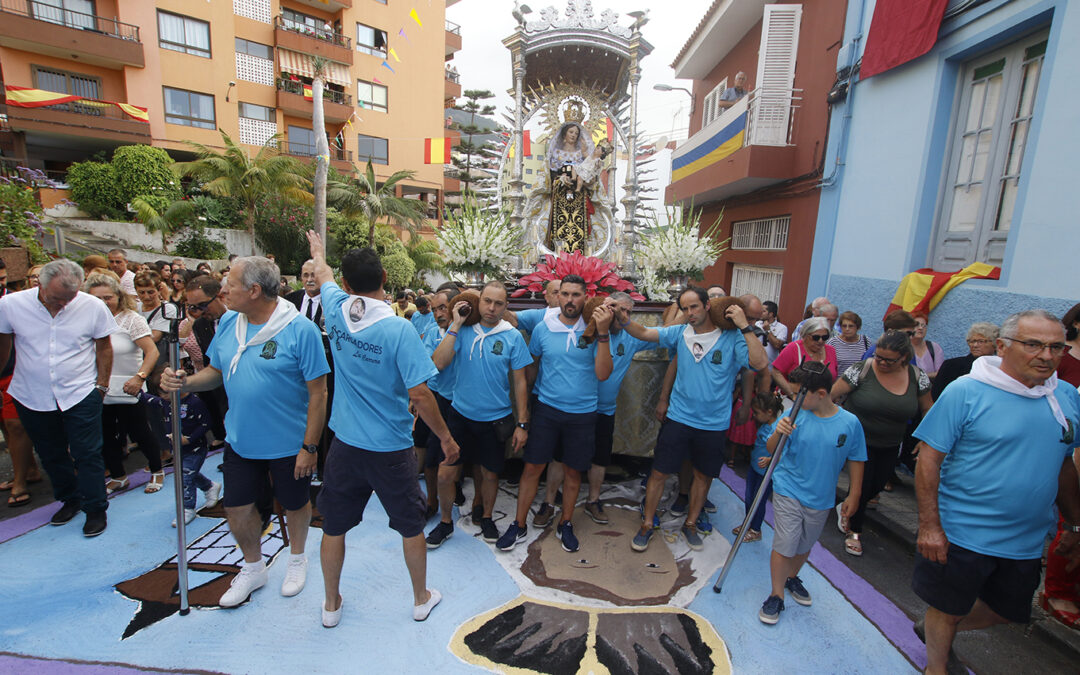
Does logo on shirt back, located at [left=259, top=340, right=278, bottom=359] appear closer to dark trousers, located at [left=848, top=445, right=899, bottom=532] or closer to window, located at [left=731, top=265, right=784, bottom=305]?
dark trousers, located at [left=848, top=445, right=899, bottom=532]

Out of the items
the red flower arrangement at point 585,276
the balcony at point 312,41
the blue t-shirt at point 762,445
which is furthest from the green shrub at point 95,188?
the blue t-shirt at point 762,445

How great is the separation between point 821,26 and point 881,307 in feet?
15.5

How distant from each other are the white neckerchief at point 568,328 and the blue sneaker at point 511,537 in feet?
4.33

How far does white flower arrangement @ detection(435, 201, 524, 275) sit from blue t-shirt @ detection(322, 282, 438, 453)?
2918 millimetres

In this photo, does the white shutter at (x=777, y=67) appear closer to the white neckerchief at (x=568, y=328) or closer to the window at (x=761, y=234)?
the window at (x=761, y=234)

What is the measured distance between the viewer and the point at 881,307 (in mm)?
6098

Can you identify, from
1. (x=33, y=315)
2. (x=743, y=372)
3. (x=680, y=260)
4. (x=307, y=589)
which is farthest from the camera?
(x=680, y=260)

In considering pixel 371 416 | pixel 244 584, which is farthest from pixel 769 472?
pixel 244 584

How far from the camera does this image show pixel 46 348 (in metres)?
3.36

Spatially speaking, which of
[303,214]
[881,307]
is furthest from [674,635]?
[303,214]

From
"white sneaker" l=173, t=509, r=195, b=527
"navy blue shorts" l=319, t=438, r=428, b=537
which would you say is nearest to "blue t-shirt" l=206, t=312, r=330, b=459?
"navy blue shorts" l=319, t=438, r=428, b=537

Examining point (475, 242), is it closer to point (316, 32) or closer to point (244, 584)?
point (244, 584)

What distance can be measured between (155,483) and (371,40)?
25.0 meters

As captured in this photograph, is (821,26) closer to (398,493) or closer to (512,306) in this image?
(512,306)
